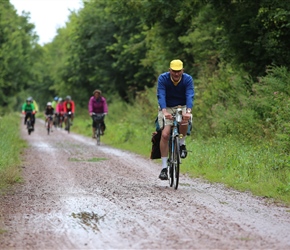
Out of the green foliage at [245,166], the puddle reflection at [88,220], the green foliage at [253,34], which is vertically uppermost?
the green foliage at [253,34]

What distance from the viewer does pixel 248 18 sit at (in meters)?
18.4

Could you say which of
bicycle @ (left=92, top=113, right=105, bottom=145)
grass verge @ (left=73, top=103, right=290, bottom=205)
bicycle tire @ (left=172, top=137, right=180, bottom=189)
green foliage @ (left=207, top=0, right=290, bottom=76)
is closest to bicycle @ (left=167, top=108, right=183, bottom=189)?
bicycle tire @ (left=172, top=137, right=180, bottom=189)

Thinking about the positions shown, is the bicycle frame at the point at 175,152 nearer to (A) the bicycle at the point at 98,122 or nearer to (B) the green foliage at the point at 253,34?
(B) the green foliage at the point at 253,34

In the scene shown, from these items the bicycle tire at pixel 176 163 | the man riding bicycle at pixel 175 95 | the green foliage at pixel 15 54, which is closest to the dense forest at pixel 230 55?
the man riding bicycle at pixel 175 95

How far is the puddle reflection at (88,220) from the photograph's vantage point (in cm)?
730

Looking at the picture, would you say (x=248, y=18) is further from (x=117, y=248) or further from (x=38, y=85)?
(x=38, y=85)

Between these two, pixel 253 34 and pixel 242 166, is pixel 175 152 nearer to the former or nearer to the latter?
pixel 242 166

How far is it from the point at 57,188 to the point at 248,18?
944 cm

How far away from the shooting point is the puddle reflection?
7.30 metres

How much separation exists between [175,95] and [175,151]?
0.96 metres

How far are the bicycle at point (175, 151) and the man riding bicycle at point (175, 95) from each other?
0.35ft

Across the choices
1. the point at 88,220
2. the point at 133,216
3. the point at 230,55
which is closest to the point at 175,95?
the point at 133,216

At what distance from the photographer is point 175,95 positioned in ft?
36.4

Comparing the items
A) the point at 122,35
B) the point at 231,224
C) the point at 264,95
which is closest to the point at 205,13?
the point at 264,95
